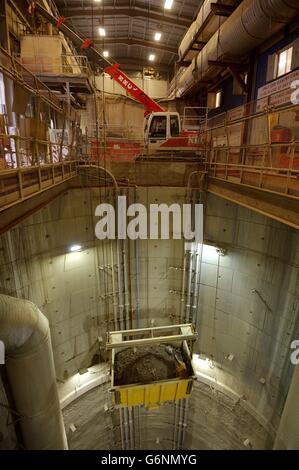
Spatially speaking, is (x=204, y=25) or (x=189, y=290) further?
(x=204, y=25)

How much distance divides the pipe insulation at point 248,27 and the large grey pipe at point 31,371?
7924mm

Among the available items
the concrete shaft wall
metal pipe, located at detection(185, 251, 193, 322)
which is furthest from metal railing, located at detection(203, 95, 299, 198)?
metal pipe, located at detection(185, 251, 193, 322)

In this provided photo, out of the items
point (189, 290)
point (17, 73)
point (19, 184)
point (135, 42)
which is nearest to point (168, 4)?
point (135, 42)

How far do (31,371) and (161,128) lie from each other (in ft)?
25.8

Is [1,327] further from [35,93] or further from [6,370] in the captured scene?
[35,93]

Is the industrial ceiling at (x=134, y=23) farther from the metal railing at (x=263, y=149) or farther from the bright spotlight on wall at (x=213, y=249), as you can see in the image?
the bright spotlight on wall at (x=213, y=249)

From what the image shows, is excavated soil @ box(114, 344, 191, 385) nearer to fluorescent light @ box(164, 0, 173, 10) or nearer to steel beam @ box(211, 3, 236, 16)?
steel beam @ box(211, 3, 236, 16)

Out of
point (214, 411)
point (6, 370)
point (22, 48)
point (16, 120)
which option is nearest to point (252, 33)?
point (16, 120)

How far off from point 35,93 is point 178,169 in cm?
405

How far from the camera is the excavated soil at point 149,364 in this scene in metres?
5.20

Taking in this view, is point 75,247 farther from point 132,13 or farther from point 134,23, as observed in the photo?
point 134,23

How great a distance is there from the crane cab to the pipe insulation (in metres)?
2.36

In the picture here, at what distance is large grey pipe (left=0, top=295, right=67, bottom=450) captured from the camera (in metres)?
3.77

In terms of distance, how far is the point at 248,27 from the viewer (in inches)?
257
